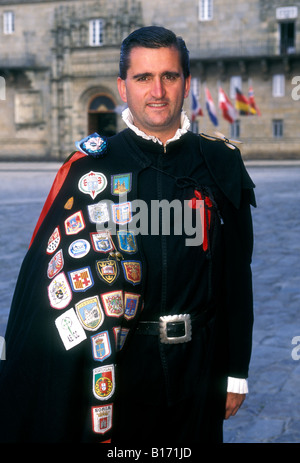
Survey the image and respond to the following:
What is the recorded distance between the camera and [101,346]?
7.17 ft

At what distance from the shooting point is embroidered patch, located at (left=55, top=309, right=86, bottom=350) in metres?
2.17

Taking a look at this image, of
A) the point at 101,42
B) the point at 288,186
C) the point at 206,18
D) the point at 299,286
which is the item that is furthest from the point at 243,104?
the point at 299,286

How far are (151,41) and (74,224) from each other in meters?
0.69

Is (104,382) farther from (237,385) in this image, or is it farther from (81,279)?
(237,385)

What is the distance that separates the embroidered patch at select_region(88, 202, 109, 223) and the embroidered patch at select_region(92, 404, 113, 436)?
61 centimetres

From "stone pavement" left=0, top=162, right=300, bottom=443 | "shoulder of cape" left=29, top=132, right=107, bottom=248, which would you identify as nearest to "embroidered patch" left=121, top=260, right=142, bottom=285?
"shoulder of cape" left=29, top=132, right=107, bottom=248

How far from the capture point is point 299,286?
7777mm

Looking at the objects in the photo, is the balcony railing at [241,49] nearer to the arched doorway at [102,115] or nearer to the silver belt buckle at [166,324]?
the arched doorway at [102,115]

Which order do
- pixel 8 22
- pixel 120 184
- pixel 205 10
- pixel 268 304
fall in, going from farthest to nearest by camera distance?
pixel 8 22 < pixel 205 10 < pixel 268 304 < pixel 120 184

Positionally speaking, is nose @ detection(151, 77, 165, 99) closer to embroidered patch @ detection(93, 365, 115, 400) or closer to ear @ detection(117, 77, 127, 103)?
ear @ detection(117, 77, 127, 103)

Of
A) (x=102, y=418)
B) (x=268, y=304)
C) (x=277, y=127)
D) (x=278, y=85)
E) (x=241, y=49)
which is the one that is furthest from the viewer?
(x=241, y=49)

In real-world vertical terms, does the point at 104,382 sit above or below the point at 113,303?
below

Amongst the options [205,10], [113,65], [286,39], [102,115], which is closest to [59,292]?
[286,39]
